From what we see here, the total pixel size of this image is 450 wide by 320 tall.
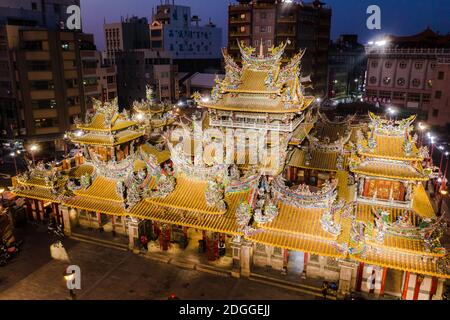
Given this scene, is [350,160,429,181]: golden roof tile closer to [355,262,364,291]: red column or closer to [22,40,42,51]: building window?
[355,262,364,291]: red column

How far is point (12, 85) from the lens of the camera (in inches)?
2031

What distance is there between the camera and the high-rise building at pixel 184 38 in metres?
104

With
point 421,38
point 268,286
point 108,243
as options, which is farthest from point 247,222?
point 421,38

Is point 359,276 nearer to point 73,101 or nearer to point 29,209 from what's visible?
point 29,209

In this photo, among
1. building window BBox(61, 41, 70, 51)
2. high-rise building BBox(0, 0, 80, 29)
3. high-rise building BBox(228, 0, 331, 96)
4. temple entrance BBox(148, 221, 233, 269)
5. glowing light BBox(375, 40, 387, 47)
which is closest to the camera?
temple entrance BBox(148, 221, 233, 269)

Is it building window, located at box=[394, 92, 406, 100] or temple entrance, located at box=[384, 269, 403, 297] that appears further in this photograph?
building window, located at box=[394, 92, 406, 100]

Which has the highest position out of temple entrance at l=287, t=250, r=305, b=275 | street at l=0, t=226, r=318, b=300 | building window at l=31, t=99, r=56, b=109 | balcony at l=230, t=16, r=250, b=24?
balcony at l=230, t=16, r=250, b=24

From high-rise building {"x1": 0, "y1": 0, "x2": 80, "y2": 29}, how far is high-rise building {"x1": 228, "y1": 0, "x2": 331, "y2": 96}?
3757 cm

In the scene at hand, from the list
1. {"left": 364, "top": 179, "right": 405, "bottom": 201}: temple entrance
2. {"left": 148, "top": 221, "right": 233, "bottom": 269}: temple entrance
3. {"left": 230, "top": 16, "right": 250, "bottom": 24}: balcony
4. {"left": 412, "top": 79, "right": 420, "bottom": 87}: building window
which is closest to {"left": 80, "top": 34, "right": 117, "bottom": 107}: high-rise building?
{"left": 230, "top": 16, "right": 250, "bottom": 24}: balcony

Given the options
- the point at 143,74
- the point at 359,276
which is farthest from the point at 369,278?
the point at 143,74

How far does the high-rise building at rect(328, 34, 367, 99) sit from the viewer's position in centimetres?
10258

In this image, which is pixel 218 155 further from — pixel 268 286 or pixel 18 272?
pixel 18 272

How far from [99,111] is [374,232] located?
22560mm

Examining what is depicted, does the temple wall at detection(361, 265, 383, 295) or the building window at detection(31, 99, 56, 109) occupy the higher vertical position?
the building window at detection(31, 99, 56, 109)
